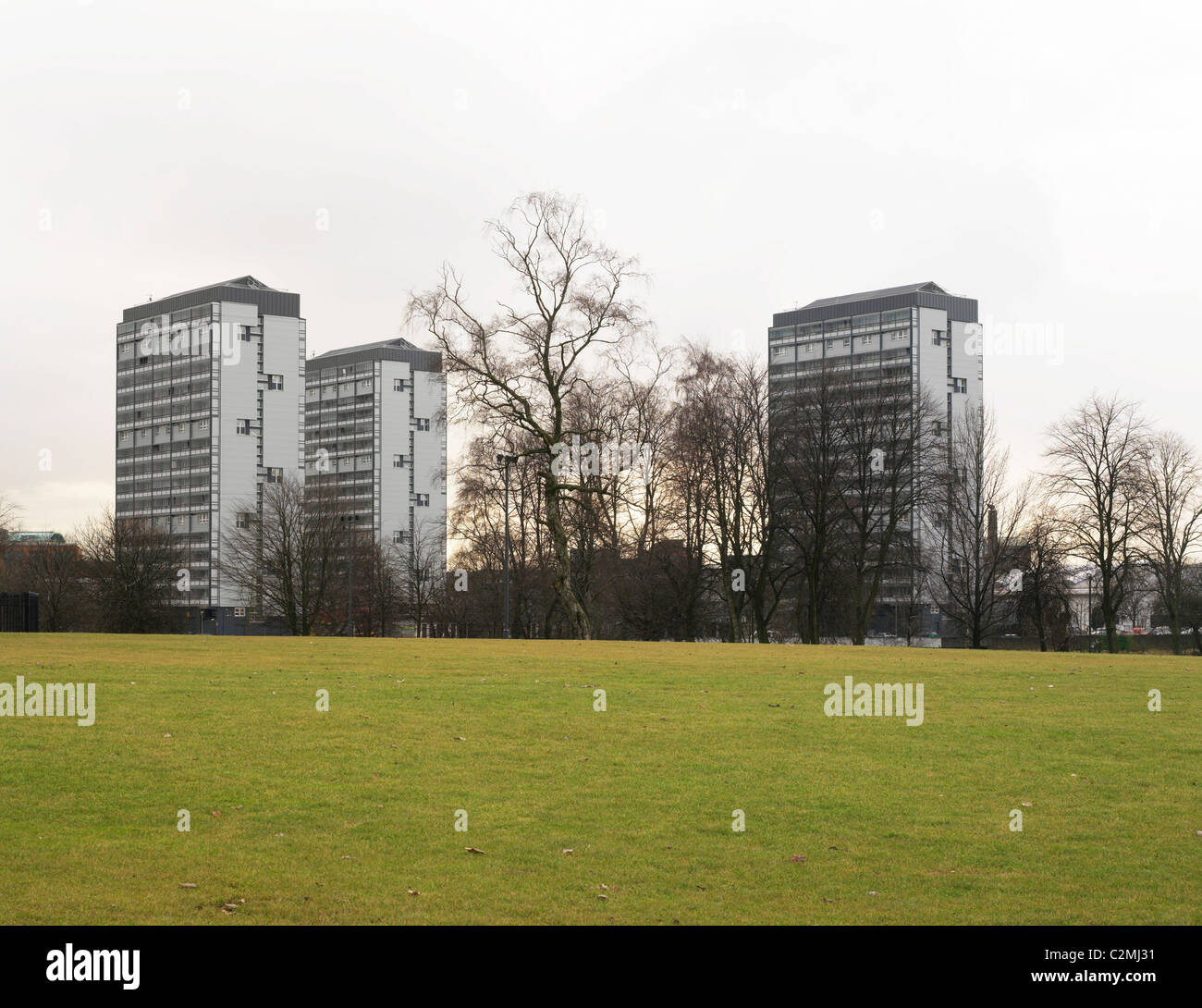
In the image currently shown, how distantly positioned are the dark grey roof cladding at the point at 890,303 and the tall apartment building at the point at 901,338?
12 centimetres

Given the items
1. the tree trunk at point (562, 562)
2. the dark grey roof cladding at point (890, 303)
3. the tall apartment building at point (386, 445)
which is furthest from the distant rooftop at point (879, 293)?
the tree trunk at point (562, 562)

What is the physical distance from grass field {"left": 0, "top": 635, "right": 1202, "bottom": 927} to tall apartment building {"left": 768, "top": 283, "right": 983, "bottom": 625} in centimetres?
13510

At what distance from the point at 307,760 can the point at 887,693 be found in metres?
12.0

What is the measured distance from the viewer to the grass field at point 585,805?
10.1 meters

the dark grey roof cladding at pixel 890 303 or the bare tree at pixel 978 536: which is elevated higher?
the dark grey roof cladding at pixel 890 303

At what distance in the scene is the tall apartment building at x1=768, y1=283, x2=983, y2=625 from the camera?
155000mm

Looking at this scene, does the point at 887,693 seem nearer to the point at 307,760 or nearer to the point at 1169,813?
the point at 1169,813

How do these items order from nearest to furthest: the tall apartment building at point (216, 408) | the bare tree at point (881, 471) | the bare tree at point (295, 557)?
the bare tree at point (881, 471) → the bare tree at point (295, 557) → the tall apartment building at point (216, 408)

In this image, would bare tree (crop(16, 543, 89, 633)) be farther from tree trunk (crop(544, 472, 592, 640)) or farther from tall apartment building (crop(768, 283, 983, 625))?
tall apartment building (crop(768, 283, 983, 625))

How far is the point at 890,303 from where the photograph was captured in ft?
516

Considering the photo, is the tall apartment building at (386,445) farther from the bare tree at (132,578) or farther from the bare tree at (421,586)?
the bare tree at (132,578)
